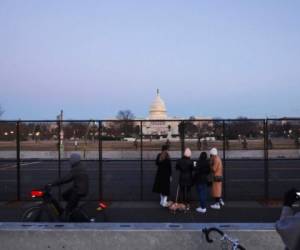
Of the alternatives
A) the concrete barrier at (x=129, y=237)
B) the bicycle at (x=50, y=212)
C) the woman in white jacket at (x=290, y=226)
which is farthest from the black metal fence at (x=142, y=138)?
the woman in white jacket at (x=290, y=226)

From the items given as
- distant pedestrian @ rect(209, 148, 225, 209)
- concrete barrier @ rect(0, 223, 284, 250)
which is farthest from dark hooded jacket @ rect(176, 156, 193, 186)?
concrete barrier @ rect(0, 223, 284, 250)

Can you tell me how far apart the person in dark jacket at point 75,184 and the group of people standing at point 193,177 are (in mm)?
5304

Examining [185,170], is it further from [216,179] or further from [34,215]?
[34,215]

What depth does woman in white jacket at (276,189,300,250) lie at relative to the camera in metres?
3.76

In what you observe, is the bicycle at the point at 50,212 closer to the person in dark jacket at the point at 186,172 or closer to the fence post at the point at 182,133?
the person in dark jacket at the point at 186,172

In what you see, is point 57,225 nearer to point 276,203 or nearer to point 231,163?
point 276,203

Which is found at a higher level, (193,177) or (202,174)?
(202,174)

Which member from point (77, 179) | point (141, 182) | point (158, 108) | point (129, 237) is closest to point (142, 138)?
point (141, 182)

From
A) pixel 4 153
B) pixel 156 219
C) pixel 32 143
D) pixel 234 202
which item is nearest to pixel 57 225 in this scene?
pixel 156 219

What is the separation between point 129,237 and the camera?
621cm

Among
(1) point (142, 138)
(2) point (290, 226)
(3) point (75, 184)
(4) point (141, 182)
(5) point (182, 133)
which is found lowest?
(4) point (141, 182)

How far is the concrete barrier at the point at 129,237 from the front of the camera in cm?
611

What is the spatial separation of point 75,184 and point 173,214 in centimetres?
469

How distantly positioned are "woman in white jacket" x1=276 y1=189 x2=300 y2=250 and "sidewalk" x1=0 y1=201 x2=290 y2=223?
8612mm
